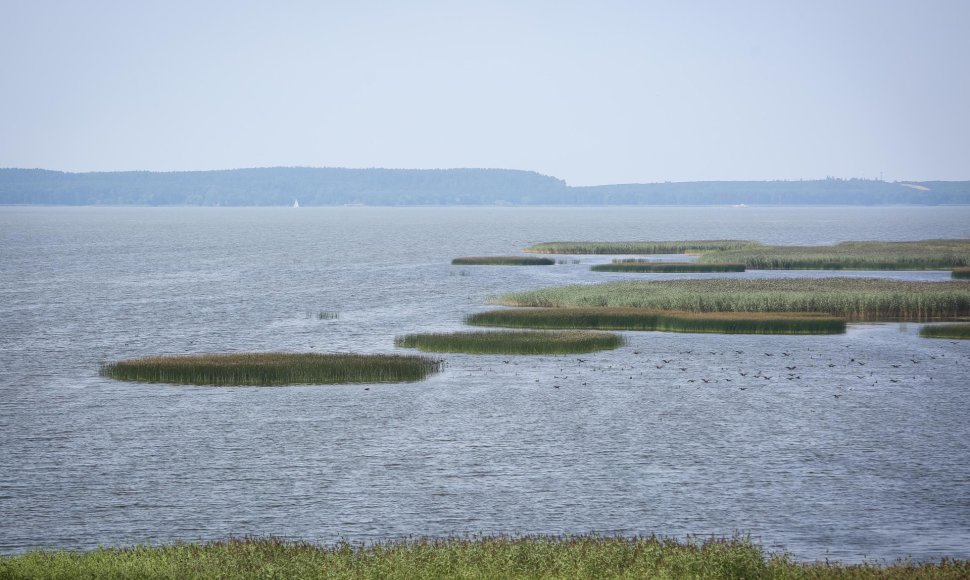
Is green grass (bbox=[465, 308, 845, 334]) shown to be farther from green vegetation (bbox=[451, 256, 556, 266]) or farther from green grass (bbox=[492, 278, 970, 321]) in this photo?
green vegetation (bbox=[451, 256, 556, 266])

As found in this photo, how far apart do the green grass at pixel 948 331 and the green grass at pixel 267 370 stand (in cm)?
3155

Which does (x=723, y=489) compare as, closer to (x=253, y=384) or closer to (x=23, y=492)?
(x=23, y=492)

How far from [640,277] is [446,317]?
34.8 metres

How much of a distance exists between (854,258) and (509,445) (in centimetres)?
8747

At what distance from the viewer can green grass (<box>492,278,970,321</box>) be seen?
251ft

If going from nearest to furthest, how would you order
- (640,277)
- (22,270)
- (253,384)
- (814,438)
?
(814,438) → (253,384) → (640,277) → (22,270)

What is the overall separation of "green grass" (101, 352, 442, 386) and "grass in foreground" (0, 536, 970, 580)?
87.1 ft

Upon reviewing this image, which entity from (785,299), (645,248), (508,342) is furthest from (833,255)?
(508,342)

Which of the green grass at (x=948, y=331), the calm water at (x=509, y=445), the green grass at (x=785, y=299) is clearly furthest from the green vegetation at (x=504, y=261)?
the green grass at (x=948, y=331)

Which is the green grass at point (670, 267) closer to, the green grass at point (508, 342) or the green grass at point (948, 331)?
the green grass at point (948, 331)

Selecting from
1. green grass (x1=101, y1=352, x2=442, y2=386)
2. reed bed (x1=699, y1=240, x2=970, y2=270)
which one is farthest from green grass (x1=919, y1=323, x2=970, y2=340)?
reed bed (x1=699, y1=240, x2=970, y2=270)

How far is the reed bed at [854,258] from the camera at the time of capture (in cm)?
11606

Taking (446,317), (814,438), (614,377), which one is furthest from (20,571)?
(446,317)

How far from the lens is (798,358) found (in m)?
62.1
